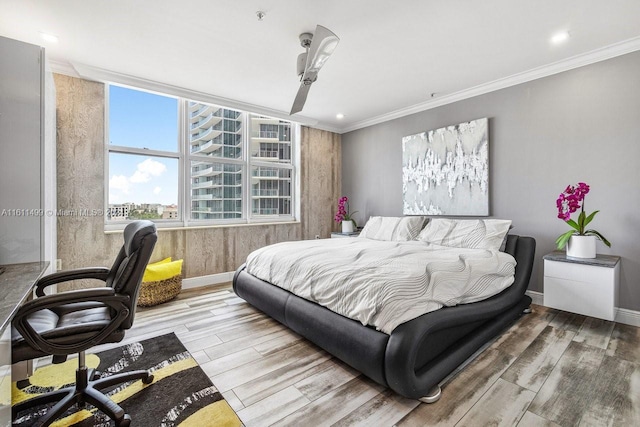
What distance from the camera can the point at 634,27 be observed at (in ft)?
7.74

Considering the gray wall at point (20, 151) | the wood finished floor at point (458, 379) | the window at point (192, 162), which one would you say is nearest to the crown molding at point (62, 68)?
the window at point (192, 162)

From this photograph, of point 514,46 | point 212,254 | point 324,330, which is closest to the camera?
point 324,330

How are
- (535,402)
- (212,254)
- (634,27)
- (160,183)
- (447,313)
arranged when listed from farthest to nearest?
(212,254) < (160,183) < (634,27) < (447,313) < (535,402)

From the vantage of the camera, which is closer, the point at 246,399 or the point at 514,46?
the point at 246,399

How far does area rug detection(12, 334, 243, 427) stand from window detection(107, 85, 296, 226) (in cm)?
191

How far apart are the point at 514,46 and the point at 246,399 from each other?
3.63 meters

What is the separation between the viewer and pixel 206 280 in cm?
389

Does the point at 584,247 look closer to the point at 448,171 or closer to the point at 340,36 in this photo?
the point at 448,171

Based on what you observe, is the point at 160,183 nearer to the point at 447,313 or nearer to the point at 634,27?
the point at 447,313

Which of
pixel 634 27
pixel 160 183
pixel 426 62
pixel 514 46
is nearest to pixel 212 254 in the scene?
pixel 160 183

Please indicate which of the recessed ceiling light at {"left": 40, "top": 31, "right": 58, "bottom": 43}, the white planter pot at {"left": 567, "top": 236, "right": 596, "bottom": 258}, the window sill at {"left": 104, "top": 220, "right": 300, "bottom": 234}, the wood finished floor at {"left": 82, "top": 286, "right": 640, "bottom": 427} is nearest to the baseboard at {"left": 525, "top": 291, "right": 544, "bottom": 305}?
the wood finished floor at {"left": 82, "top": 286, "right": 640, "bottom": 427}

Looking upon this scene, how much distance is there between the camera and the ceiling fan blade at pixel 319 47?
1.94 meters

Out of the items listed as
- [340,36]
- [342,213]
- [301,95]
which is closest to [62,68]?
[301,95]

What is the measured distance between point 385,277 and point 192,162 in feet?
10.6
